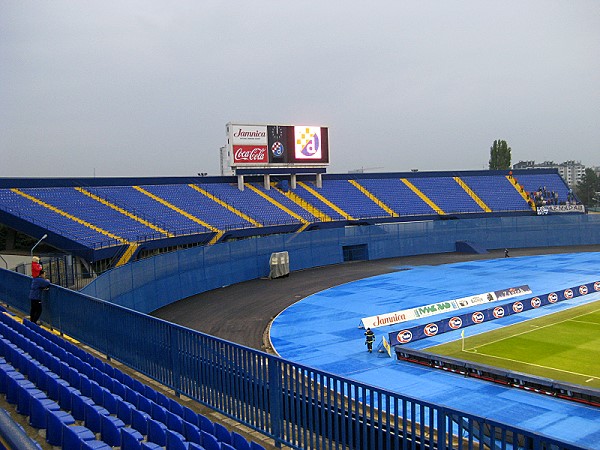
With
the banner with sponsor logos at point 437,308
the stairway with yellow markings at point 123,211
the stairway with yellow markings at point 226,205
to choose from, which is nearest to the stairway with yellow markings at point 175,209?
the stairway with yellow markings at point 123,211

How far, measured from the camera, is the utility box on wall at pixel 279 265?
156ft

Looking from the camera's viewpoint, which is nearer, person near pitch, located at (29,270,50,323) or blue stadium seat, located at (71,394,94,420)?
blue stadium seat, located at (71,394,94,420)

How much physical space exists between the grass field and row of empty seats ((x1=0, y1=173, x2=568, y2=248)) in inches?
950

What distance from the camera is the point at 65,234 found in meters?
36.4

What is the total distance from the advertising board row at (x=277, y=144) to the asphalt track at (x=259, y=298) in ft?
49.4

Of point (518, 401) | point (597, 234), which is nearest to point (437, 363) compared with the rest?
point (518, 401)

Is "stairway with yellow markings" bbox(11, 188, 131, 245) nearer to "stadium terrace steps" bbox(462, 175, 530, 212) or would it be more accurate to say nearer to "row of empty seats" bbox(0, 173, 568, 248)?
"row of empty seats" bbox(0, 173, 568, 248)

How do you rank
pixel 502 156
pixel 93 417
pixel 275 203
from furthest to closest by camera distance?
pixel 502 156 → pixel 275 203 → pixel 93 417

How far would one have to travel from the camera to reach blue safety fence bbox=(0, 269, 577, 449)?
7.09m

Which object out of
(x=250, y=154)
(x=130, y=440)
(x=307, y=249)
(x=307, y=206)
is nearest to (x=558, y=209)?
(x=307, y=206)

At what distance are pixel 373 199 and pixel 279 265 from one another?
24.3 m

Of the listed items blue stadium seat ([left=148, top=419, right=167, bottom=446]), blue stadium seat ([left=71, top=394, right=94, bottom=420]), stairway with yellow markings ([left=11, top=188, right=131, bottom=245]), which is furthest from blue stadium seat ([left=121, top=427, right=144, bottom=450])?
stairway with yellow markings ([left=11, top=188, right=131, bottom=245])

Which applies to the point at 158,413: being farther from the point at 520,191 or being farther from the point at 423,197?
the point at 520,191

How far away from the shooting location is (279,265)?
47938mm
